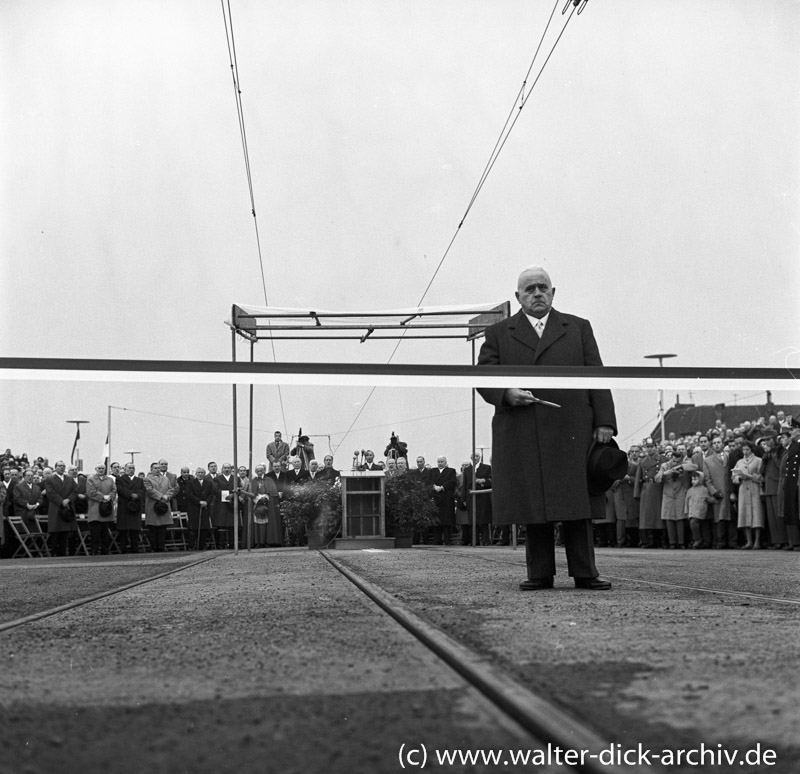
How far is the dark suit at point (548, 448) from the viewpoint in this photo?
4.96 metres

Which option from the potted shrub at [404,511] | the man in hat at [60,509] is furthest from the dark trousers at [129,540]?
the potted shrub at [404,511]

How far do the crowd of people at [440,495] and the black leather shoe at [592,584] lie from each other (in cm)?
834

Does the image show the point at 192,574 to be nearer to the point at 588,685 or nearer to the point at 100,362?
the point at 100,362

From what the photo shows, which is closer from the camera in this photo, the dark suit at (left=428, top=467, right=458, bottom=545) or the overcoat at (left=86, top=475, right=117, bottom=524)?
the overcoat at (left=86, top=475, right=117, bottom=524)

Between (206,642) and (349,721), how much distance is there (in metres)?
1.17

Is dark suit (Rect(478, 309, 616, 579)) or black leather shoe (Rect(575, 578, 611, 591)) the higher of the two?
dark suit (Rect(478, 309, 616, 579))

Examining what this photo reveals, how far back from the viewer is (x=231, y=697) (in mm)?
1972

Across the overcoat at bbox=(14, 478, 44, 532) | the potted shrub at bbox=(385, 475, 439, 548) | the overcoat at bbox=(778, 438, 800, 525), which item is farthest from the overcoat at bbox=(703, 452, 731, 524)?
the overcoat at bbox=(14, 478, 44, 532)

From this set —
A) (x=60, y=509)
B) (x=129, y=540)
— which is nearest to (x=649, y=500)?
(x=129, y=540)

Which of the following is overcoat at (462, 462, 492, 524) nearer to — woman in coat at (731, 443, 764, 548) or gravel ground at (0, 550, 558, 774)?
woman in coat at (731, 443, 764, 548)

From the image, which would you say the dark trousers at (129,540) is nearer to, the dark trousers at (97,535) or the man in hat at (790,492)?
the dark trousers at (97,535)

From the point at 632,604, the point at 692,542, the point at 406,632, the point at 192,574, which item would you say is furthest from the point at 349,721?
the point at 692,542

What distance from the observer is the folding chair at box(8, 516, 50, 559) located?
55.4 feet

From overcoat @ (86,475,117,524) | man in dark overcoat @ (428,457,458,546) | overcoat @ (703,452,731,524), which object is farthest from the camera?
man in dark overcoat @ (428,457,458,546)
